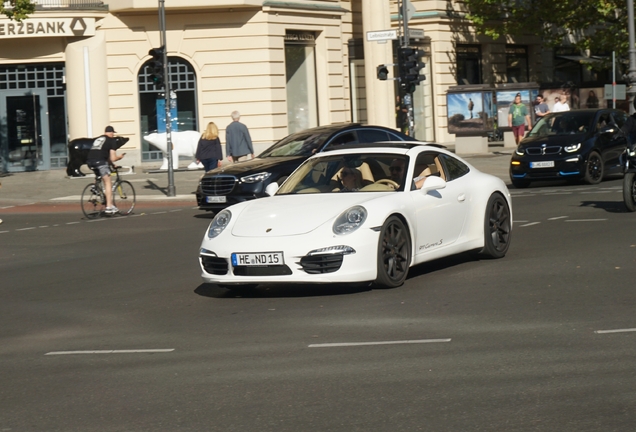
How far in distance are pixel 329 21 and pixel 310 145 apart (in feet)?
62.1

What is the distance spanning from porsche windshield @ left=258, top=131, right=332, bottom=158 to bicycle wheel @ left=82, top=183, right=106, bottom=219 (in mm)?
3098

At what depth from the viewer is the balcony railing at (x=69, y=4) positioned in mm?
34312

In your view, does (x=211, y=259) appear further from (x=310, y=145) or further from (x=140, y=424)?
(x=310, y=145)

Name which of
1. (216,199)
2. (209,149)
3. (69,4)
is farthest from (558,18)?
(216,199)

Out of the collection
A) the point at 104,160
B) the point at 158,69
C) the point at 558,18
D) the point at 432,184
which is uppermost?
the point at 558,18

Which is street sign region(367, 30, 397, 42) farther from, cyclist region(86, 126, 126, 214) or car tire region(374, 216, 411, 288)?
car tire region(374, 216, 411, 288)

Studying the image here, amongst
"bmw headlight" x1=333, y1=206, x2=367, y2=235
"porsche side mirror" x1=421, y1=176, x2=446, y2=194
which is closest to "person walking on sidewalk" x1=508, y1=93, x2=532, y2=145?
"porsche side mirror" x1=421, y1=176, x2=446, y2=194

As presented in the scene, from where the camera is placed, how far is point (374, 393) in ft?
20.9

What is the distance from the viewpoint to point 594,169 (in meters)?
24.0

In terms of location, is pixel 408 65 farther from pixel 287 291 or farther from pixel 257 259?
pixel 257 259

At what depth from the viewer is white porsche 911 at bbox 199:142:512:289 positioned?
10.1 meters

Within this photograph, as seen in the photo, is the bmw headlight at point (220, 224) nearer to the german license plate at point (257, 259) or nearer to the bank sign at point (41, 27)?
the german license plate at point (257, 259)

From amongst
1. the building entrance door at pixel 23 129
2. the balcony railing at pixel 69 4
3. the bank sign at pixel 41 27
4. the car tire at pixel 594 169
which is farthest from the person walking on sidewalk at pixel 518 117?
the building entrance door at pixel 23 129

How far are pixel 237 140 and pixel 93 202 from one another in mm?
4903
